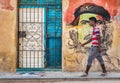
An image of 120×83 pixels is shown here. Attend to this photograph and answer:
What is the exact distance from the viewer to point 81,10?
12133 millimetres

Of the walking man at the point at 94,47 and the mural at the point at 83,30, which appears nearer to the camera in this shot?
the walking man at the point at 94,47

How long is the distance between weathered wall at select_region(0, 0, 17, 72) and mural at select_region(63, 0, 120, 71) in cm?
158

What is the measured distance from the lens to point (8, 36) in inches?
477

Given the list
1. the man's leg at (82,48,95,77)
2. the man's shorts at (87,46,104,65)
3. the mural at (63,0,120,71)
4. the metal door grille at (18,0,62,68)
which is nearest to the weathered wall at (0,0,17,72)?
the metal door grille at (18,0,62,68)

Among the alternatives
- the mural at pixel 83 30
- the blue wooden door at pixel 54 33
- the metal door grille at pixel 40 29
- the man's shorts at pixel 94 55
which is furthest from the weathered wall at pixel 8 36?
the man's shorts at pixel 94 55

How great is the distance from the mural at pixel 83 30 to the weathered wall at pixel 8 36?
158 centimetres

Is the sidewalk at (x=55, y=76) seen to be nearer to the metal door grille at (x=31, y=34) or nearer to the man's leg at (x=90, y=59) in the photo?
the man's leg at (x=90, y=59)

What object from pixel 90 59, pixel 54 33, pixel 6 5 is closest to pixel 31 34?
pixel 54 33

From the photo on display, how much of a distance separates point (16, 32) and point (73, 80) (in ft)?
8.41

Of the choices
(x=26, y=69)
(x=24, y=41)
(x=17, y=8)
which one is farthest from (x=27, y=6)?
(x=26, y=69)

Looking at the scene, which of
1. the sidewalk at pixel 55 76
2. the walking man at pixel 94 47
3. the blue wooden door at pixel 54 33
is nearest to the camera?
the sidewalk at pixel 55 76

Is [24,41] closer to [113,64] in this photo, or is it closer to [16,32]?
[16,32]

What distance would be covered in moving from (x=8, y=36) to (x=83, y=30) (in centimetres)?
237

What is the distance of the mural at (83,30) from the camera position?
1211 cm
